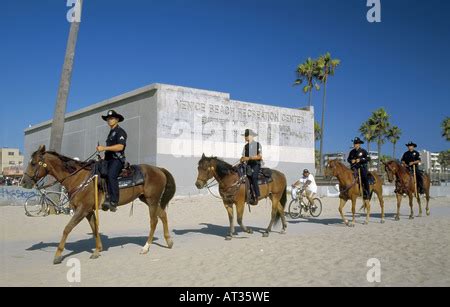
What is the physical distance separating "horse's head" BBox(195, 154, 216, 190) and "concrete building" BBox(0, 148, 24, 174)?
134198 millimetres

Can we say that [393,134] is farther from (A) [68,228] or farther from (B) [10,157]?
(B) [10,157]

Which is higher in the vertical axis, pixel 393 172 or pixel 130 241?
pixel 393 172

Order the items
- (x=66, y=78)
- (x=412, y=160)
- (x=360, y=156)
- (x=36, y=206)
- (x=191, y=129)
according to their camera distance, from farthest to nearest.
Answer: (x=191, y=129) → (x=66, y=78) → (x=36, y=206) → (x=412, y=160) → (x=360, y=156)

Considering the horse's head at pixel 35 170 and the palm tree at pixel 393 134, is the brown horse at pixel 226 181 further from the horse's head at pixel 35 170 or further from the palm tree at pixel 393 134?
the palm tree at pixel 393 134

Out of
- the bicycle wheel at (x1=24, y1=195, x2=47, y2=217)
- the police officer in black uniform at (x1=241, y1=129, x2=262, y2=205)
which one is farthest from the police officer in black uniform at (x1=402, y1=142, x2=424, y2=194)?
the bicycle wheel at (x1=24, y1=195, x2=47, y2=217)

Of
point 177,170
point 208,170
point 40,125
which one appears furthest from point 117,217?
point 40,125

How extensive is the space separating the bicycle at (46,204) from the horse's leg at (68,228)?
9470mm

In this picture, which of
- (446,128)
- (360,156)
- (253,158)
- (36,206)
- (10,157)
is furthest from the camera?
(10,157)

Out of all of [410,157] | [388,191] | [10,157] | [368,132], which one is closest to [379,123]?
[368,132]

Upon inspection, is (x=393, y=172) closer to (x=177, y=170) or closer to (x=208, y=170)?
(x=208, y=170)

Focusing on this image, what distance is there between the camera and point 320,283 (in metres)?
5.79

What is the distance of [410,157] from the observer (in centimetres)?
1652

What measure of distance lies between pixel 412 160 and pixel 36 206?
1672 cm

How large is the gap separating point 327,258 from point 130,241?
579cm
